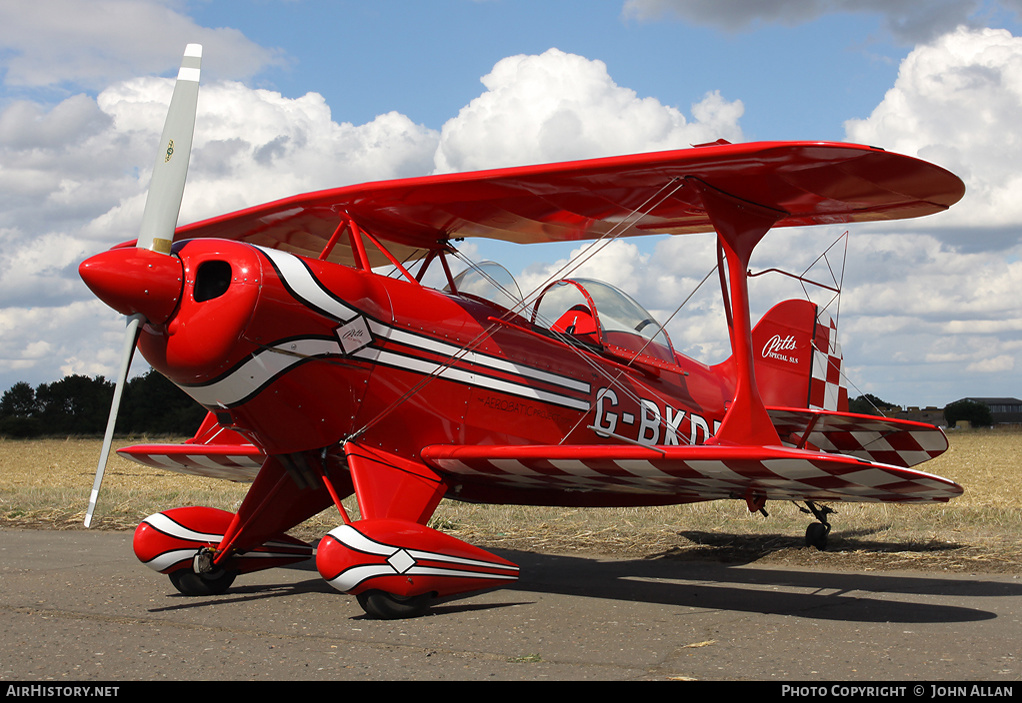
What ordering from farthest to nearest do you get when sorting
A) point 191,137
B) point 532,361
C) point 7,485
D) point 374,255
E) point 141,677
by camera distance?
point 7,485 < point 374,255 < point 532,361 < point 191,137 < point 141,677

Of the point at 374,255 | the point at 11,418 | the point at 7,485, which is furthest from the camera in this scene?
the point at 11,418

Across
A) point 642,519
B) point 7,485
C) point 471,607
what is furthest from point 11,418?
point 471,607

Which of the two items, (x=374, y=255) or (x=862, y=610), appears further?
(x=374, y=255)

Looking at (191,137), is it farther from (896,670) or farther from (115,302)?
(896,670)

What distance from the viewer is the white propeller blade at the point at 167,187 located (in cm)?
598

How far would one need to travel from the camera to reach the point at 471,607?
6.30 metres

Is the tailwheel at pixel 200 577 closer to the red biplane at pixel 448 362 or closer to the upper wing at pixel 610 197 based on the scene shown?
the red biplane at pixel 448 362

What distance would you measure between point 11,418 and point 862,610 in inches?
2117

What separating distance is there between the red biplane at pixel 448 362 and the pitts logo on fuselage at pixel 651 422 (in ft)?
0.08

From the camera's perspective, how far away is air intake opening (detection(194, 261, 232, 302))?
587cm

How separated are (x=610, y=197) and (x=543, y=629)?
3.54 meters

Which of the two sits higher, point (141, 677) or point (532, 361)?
point (532, 361)

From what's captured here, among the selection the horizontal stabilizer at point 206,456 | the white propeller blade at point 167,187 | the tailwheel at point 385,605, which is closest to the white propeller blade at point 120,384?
the white propeller blade at point 167,187

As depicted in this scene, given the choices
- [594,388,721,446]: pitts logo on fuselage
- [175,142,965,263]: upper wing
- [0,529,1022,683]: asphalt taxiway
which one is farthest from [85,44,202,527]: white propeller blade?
[594,388,721,446]: pitts logo on fuselage
